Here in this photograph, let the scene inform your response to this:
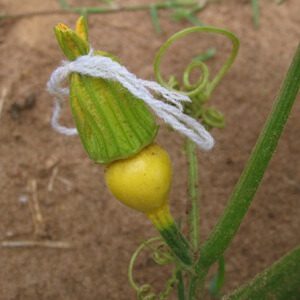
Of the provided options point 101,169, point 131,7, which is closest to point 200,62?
point 101,169

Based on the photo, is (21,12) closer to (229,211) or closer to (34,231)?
(34,231)

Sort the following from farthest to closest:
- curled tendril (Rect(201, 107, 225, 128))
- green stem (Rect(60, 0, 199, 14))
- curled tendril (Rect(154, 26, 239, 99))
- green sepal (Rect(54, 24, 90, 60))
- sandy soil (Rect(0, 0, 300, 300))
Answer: green stem (Rect(60, 0, 199, 14)) → sandy soil (Rect(0, 0, 300, 300)) → curled tendril (Rect(201, 107, 225, 128)) → curled tendril (Rect(154, 26, 239, 99)) → green sepal (Rect(54, 24, 90, 60))

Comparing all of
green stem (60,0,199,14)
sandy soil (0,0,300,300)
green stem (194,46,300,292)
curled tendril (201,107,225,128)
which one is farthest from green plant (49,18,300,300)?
green stem (60,0,199,14)

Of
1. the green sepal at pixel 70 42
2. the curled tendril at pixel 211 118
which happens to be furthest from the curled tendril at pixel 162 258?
the green sepal at pixel 70 42

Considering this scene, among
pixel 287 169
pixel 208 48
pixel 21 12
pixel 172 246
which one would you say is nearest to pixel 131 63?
pixel 208 48

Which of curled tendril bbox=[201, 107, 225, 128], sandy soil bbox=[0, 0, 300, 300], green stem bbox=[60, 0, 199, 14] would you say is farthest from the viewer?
green stem bbox=[60, 0, 199, 14]

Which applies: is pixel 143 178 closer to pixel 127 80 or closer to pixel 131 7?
pixel 127 80

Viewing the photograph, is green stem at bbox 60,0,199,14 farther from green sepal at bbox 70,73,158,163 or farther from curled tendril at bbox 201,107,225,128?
green sepal at bbox 70,73,158,163
